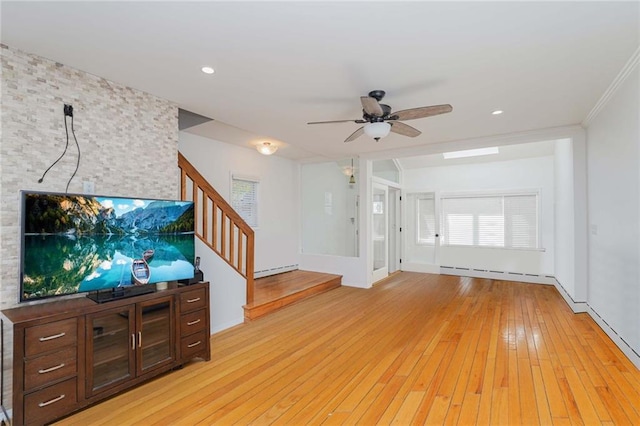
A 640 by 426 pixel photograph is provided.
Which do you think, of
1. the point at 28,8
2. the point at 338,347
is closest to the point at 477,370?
the point at 338,347

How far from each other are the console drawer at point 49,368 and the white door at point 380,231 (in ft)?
17.2

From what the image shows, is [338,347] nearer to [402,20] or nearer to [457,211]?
[402,20]

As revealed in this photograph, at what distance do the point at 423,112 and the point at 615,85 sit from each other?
6.62ft

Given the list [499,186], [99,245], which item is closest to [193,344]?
[99,245]

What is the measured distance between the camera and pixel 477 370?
2.77m

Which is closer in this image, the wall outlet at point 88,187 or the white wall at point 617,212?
the wall outlet at point 88,187

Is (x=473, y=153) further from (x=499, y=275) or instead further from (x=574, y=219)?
(x=499, y=275)

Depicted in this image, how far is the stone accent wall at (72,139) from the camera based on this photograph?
2.25 metres

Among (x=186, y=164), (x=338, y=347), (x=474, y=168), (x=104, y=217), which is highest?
(x=474, y=168)

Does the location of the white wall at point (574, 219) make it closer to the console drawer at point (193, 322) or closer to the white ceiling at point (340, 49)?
the white ceiling at point (340, 49)

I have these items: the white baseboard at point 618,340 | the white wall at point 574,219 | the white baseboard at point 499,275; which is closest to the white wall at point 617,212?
the white baseboard at point 618,340

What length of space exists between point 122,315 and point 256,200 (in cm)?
384

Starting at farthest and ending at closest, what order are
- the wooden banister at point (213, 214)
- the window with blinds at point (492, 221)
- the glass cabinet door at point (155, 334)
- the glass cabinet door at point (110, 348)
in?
1. the window with blinds at point (492, 221)
2. the wooden banister at point (213, 214)
3. the glass cabinet door at point (155, 334)
4. the glass cabinet door at point (110, 348)

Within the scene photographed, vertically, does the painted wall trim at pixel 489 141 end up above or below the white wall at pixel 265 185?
above
